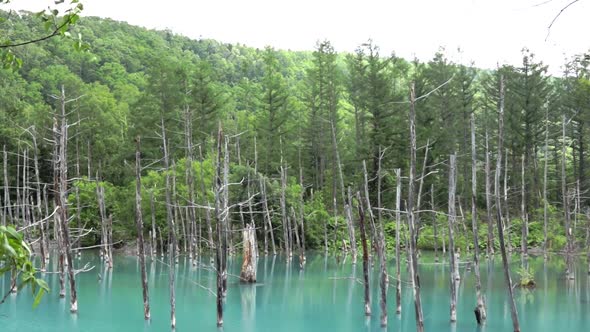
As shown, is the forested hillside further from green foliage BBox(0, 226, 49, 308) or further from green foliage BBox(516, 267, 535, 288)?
green foliage BBox(0, 226, 49, 308)

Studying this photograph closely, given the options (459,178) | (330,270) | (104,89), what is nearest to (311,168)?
(459,178)

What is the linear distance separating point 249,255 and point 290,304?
372cm

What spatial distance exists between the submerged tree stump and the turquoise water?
467 mm

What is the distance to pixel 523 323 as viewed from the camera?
52.2 feet

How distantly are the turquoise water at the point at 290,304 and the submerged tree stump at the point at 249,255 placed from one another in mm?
467

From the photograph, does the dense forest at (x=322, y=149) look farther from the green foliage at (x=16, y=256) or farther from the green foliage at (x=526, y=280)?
the green foliage at (x=16, y=256)

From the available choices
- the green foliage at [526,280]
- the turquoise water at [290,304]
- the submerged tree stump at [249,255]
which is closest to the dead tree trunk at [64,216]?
the turquoise water at [290,304]

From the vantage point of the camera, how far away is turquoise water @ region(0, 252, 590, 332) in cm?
1540

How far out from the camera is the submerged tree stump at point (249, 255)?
22.1 meters

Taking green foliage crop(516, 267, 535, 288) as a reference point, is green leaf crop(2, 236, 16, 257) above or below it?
above

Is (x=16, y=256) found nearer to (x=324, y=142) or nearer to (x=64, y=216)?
(x=64, y=216)

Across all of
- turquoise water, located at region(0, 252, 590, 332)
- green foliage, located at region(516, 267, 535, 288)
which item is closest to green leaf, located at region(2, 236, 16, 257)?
turquoise water, located at region(0, 252, 590, 332)

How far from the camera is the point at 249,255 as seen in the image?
2255 centimetres

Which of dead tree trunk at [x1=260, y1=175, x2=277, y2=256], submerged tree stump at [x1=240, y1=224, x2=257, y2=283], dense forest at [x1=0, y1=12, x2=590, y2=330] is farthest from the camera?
dense forest at [x1=0, y1=12, x2=590, y2=330]
